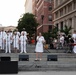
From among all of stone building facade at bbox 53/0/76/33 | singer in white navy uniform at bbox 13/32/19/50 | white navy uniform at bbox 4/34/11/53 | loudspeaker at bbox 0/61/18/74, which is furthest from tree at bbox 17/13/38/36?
loudspeaker at bbox 0/61/18/74

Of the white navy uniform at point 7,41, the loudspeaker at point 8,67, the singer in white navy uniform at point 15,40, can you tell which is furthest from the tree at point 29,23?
the loudspeaker at point 8,67

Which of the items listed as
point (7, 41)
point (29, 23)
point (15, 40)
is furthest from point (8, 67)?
point (29, 23)

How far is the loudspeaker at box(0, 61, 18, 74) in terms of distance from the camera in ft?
50.6

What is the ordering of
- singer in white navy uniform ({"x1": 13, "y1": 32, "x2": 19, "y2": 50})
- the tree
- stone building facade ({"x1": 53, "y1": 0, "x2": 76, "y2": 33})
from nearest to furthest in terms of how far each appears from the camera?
singer in white navy uniform ({"x1": 13, "y1": 32, "x2": 19, "y2": 50}) → stone building facade ({"x1": 53, "y1": 0, "x2": 76, "y2": 33}) → the tree

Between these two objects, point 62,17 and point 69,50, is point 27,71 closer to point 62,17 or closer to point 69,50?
point 69,50

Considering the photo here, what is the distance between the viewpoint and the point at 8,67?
50.9 feet

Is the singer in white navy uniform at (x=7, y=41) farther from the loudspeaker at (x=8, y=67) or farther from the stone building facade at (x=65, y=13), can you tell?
the stone building facade at (x=65, y=13)

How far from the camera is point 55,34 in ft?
107

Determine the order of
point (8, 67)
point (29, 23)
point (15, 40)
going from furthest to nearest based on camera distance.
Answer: point (29, 23), point (15, 40), point (8, 67)

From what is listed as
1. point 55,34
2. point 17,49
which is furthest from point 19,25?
point 17,49

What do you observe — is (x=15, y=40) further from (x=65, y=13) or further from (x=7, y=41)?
(x=65, y=13)

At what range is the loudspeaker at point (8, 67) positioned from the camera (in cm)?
1543

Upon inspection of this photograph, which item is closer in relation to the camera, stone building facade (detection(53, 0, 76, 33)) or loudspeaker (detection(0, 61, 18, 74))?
loudspeaker (detection(0, 61, 18, 74))

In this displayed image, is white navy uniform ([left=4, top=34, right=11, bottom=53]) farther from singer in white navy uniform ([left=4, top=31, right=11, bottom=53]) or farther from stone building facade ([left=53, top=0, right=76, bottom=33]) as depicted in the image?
stone building facade ([left=53, top=0, right=76, bottom=33])
